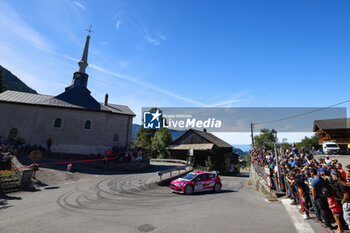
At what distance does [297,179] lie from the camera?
22.3 feet

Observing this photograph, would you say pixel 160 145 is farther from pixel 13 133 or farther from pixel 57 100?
pixel 13 133

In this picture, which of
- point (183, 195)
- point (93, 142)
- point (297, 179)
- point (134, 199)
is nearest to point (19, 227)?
point (134, 199)

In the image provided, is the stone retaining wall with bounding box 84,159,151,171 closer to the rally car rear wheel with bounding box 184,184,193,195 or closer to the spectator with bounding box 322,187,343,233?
the rally car rear wheel with bounding box 184,184,193,195

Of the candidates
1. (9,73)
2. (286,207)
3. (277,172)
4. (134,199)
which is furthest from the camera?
(9,73)

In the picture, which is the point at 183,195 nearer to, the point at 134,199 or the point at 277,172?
the point at 134,199

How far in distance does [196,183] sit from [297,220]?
6.07 meters

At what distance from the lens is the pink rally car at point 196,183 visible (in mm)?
10898

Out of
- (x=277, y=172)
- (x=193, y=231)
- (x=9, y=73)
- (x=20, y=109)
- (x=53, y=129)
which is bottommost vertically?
(x=193, y=231)

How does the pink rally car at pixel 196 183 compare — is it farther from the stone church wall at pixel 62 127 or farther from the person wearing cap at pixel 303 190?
the stone church wall at pixel 62 127

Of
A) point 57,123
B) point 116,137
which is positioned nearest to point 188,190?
point 116,137

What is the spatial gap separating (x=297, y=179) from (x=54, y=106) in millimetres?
28572

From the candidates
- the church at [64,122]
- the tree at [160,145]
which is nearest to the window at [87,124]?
the church at [64,122]

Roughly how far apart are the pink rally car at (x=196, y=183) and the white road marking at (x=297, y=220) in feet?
15.6

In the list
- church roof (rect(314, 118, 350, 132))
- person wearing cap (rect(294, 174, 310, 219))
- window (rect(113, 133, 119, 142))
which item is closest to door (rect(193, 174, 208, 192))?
person wearing cap (rect(294, 174, 310, 219))
